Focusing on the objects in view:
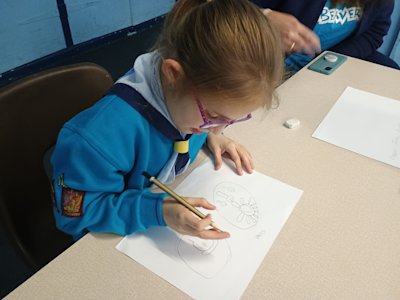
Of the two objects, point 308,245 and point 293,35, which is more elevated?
point 293,35

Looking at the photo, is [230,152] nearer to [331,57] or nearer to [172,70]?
[172,70]

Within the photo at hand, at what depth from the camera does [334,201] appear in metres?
0.66

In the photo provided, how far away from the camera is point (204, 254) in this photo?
1.80 feet

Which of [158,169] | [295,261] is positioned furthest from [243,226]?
[158,169]

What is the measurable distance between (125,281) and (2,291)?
31.8 inches

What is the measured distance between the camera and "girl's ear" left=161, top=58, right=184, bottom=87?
20.8 inches

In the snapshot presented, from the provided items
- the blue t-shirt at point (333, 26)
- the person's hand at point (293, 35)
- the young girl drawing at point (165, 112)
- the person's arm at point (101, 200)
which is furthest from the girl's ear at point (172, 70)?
the blue t-shirt at point (333, 26)

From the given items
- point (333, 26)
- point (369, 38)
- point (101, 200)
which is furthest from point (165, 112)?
point (369, 38)

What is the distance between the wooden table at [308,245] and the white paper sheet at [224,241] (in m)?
0.02

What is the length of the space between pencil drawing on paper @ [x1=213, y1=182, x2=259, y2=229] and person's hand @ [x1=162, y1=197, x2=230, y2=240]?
0.07 meters

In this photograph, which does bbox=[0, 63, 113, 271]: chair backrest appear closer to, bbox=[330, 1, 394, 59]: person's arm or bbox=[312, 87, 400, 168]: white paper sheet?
bbox=[312, 87, 400, 168]: white paper sheet

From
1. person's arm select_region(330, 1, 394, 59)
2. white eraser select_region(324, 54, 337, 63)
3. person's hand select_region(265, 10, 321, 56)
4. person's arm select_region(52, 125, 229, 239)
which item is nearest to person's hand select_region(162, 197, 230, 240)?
person's arm select_region(52, 125, 229, 239)

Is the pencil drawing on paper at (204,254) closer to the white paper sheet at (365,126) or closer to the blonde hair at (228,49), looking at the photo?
the blonde hair at (228,49)

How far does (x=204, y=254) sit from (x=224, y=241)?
5 centimetres
